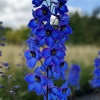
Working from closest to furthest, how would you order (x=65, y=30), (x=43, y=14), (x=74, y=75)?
(x=43, y=14) → (x=65, y=30) → (x=74, y=75)

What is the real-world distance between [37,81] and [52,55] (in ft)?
0.68

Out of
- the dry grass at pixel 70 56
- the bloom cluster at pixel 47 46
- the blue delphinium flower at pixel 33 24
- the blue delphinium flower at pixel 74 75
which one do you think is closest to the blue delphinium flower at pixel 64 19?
the bloom cluster at pixel 47 46

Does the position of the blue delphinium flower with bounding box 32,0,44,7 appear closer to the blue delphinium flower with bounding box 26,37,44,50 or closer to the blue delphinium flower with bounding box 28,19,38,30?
the blue delphinium flower with bounding box 28,19,38,30

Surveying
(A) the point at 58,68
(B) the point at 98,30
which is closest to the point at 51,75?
(A) the point at 58,68

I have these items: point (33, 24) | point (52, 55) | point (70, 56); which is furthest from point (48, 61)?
point (70, 56)

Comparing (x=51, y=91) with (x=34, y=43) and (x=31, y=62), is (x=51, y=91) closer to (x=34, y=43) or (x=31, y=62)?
(x=31, y=62)

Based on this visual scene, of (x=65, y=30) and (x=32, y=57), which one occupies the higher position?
(x=65, y=30)

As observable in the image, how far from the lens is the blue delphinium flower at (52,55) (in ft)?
8.23

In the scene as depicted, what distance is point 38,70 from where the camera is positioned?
8.55 feet

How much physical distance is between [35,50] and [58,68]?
20 cm

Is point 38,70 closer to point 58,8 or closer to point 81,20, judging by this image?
point 58,8

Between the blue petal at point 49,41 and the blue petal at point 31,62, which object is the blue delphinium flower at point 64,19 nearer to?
the blue petal at point 49,41

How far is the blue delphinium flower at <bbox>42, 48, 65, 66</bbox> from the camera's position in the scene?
8.23 ft

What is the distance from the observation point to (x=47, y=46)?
Result: 255 centimetres
